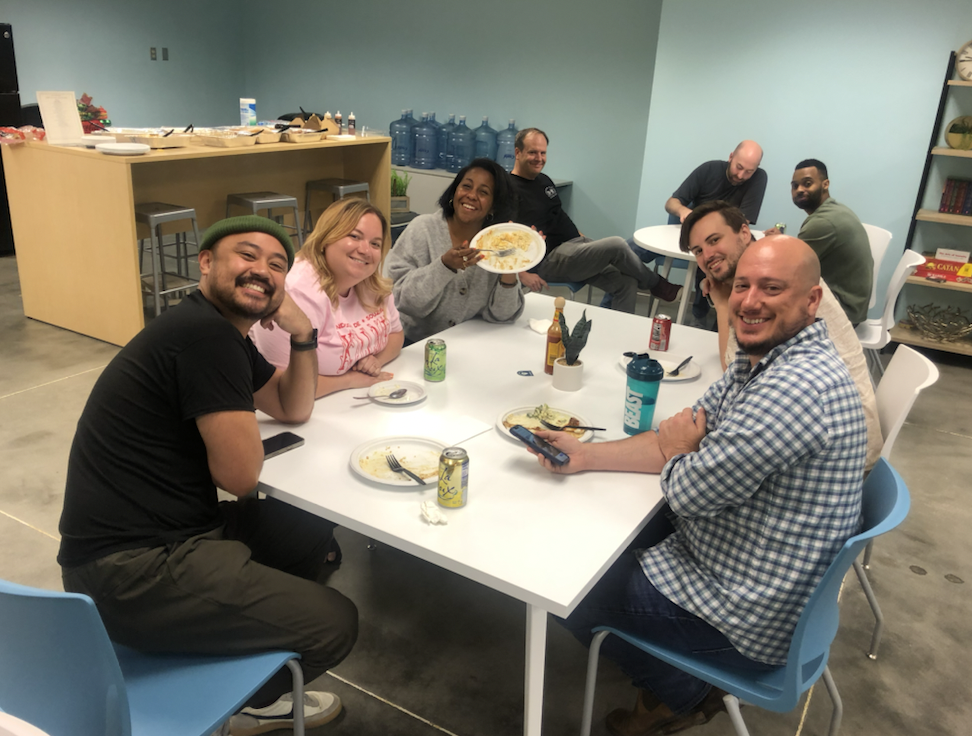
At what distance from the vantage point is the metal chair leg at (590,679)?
1.59m

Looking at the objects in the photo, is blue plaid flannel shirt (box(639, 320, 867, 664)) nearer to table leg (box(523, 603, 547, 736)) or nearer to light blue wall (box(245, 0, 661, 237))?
table leg (box(523, 603, 547, 736))

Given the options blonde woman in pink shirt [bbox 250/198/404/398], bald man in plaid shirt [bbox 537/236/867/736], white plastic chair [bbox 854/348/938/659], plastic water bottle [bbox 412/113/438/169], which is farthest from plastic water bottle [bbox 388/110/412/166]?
bald man in plaid shirt [bbox 537/236/867/736]

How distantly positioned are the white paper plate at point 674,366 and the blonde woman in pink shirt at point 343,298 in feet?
2.40

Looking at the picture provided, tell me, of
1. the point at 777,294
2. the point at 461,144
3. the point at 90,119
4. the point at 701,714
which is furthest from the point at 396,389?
the point at 461,144

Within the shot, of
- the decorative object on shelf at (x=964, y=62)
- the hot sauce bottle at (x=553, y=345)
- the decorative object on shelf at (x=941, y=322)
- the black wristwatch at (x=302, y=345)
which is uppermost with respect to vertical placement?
the decorative object on shelf at (x=964, y=62)

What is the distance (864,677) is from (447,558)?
4.89 feet

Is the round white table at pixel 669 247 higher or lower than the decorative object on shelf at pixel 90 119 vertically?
lower

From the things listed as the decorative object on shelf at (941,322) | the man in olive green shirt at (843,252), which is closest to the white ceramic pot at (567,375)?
the man in olive green shirt at (843,252)

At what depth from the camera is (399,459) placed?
166 centimetres

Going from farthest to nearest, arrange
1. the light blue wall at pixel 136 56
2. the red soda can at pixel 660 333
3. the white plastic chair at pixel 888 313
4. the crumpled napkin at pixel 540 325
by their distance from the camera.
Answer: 1. the light blue wall at pixel 136 56
2. the white plastic chair at pixel 888 313
3. the crumpled napkin at pixel 540 325
4. the red soda can at pixel 660 333

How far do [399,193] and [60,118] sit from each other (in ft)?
9.82

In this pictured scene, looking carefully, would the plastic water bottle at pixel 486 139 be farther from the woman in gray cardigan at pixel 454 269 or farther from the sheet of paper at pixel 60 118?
the woman in gray cardigan at pixel 454 269

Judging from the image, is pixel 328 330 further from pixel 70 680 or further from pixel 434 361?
pixel 70 680

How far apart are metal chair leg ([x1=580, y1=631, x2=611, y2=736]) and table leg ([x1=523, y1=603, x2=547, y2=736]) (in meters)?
0.26
